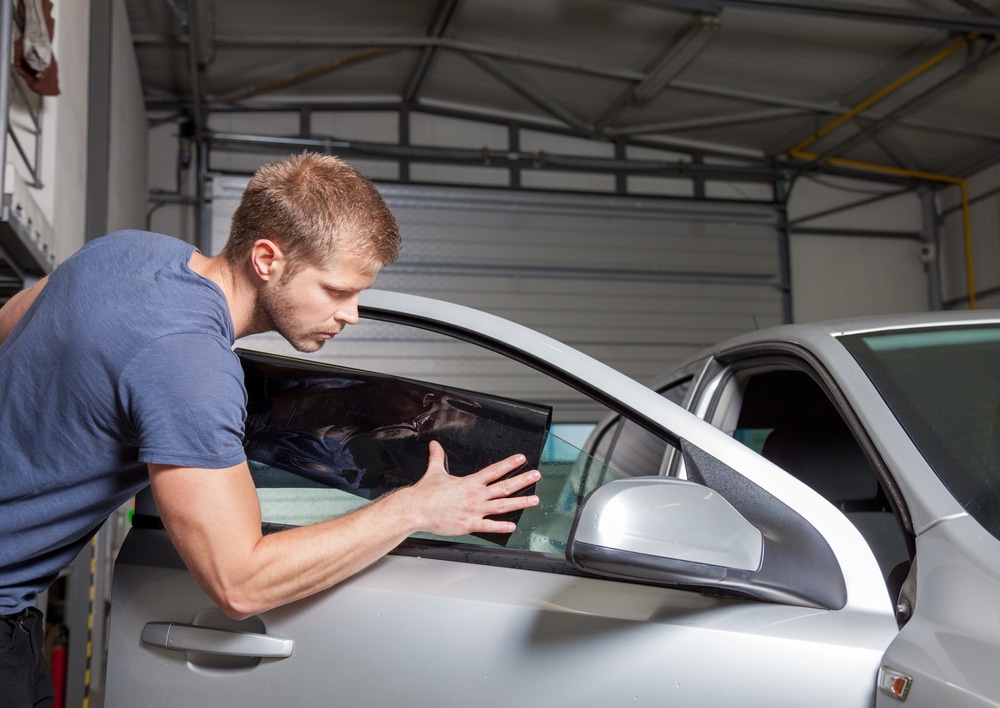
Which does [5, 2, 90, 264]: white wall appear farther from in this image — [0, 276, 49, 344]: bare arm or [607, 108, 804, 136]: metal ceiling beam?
[607, 108, 804, 136]: metal ceiling beam

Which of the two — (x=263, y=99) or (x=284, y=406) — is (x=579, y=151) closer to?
(x=263, y=99)

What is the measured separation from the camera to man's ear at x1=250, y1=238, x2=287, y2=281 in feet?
4.46

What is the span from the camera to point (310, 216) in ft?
4.42

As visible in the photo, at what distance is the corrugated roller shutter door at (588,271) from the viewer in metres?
9.47

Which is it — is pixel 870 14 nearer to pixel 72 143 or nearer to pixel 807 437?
pixel 807 437

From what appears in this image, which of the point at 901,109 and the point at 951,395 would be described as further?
the point at 901,109

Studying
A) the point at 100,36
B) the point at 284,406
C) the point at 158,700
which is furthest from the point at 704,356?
the point at 100,36

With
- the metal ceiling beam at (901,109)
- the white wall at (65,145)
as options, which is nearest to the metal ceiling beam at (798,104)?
the metal ceiling beam at (901,109)

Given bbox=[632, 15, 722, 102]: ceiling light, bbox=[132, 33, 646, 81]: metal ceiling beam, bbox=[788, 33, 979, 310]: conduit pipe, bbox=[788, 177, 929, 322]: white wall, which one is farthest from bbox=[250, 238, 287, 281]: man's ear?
bbox=[788, 177, 929, 322]: white wall

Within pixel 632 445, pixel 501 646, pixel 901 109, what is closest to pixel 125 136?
pixel 632 445

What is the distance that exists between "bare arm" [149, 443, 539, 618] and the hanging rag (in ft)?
9.84

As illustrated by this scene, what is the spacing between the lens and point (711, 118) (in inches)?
381

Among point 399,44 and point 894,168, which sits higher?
point 399,44

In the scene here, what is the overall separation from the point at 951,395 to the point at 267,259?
1238mm
